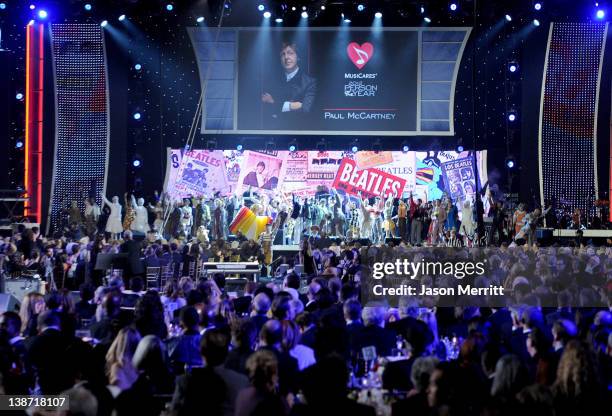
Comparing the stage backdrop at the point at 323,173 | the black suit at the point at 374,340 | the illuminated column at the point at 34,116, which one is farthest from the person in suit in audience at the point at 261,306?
the stage backdrop at the point at 323,173

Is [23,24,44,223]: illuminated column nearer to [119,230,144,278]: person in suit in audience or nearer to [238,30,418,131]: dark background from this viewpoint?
[238,30,418,131]: dark background

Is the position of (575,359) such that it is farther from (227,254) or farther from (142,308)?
(227,254)

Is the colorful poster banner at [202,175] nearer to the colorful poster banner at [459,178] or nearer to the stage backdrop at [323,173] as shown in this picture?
the stage backdrop at [323,173]

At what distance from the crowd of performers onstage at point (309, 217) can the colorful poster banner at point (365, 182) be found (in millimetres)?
211

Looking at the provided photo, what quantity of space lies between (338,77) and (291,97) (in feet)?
4.92

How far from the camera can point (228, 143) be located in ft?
84.5

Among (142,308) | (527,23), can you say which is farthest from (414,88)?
(142,308)

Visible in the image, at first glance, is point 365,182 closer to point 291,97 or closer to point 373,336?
point 291,97

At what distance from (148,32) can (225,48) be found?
2.45 m

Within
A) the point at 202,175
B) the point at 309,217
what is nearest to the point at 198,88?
the point at 202,175

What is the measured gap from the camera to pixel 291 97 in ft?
81.9

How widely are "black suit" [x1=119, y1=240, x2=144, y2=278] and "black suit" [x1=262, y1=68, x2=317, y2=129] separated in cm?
1032

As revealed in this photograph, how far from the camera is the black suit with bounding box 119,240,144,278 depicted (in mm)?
14758

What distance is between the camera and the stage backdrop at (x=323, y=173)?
25.0m
